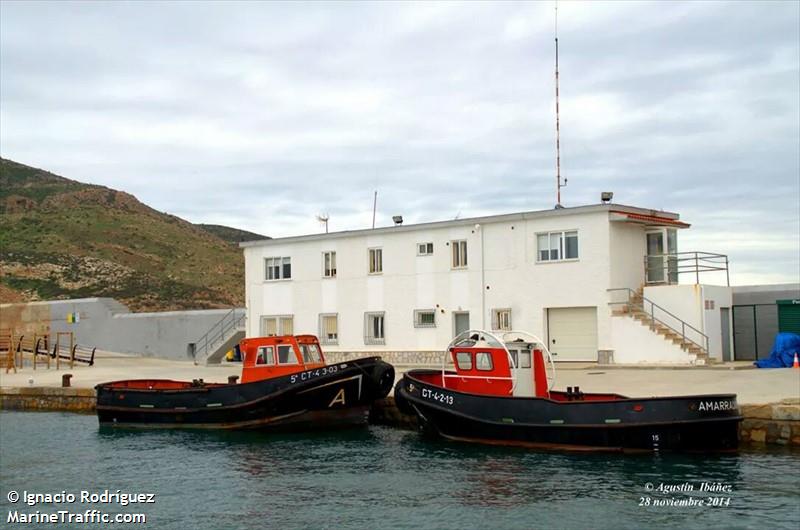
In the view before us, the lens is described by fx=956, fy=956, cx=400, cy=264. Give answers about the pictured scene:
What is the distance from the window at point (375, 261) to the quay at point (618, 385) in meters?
4.04

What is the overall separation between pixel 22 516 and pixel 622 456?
1118 cm

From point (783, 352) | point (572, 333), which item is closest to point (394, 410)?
point (572, 333)

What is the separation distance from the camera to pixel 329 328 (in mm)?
40156

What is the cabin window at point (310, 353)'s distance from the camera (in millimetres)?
26484

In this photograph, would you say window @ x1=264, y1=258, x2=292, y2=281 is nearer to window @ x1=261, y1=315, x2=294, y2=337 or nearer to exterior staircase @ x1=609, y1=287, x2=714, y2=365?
window @ x1=261, y1=315, x2=294, y2=337

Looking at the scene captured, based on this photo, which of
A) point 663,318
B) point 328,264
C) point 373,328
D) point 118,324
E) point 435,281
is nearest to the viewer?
point 663,318

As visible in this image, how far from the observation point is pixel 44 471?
20.2 metres

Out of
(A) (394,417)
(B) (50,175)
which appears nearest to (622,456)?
(A) (394,417)

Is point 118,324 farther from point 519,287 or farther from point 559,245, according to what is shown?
point 559,245

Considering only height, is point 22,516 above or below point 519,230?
below

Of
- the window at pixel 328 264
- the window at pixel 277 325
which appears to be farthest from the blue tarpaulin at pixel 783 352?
the window at pixel 277 325

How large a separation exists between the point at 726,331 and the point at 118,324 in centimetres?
3097

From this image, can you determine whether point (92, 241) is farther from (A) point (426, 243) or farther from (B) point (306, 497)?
(B) point (306, 497)

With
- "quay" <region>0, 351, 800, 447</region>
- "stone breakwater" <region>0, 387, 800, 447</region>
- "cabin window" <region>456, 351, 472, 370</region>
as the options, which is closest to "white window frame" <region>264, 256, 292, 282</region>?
"quay" <region>0, 351, 800, 447</region>
